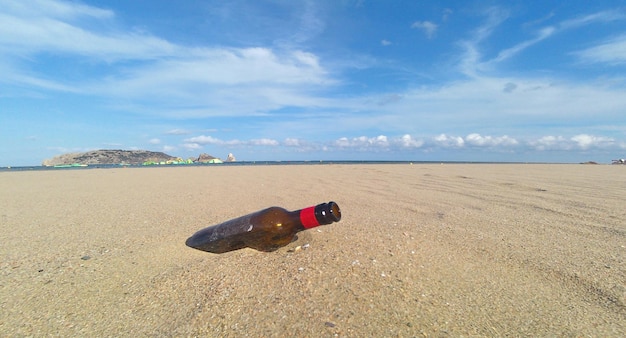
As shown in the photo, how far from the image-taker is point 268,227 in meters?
1.43

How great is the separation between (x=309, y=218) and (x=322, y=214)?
9cm

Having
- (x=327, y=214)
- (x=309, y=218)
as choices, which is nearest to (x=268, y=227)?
(x=309, y=218)

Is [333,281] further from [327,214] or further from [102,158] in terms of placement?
[102,158]

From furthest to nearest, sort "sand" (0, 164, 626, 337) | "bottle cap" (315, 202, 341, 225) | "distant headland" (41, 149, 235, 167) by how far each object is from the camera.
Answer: "distant headland" (41, 149, 235, 167) → "bottle cap" (315, 202, 341, 225) → "sand" (0, 164, 626, 337)

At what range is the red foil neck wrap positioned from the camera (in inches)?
49.8

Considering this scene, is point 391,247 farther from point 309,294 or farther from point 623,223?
point 623,223

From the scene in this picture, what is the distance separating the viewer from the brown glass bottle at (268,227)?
4.07 ft

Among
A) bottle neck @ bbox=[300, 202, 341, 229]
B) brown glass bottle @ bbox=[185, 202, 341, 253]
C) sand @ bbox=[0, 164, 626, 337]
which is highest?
bottle neck @ bbox=[300, 202, 341, 229]

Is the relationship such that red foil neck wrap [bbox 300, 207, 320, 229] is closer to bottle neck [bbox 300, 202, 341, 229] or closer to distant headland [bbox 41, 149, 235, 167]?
bottle neck [bbox 300, 202, 341, 229]

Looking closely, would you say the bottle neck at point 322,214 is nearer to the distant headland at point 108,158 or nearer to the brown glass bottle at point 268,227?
the brown glass bottle at point 268,227

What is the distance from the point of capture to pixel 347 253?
165 cm

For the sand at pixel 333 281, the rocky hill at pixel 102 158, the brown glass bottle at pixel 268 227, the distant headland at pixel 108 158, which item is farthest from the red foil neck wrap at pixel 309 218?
the rocky hill at pixel 102 158

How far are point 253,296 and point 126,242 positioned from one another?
4.46 ft

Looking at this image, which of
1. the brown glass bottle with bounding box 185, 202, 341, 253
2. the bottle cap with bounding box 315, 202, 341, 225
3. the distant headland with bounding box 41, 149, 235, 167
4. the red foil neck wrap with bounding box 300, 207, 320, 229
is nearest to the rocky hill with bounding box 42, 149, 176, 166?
the distant headland with bounding box 41, 149, 235, 167
